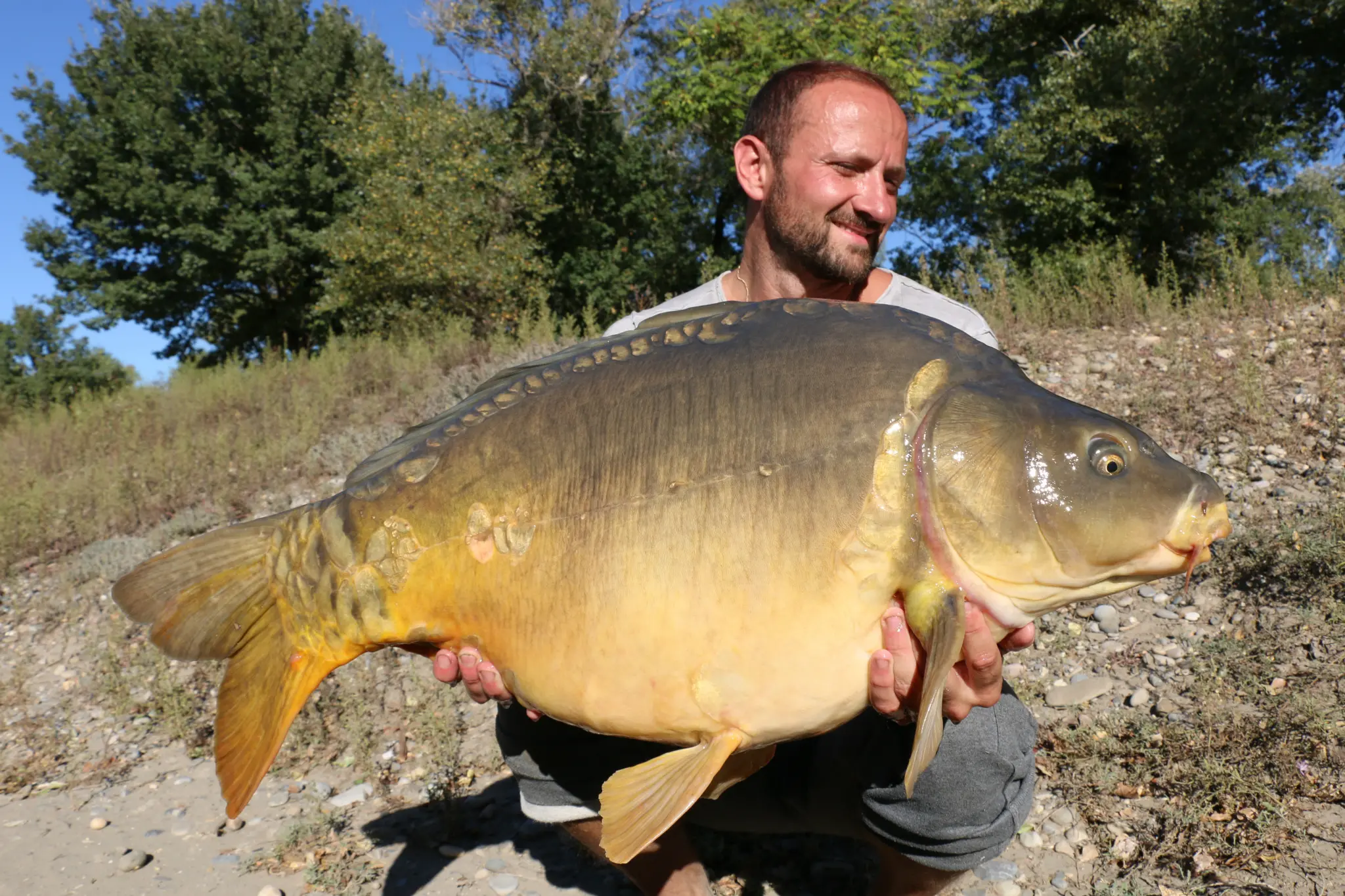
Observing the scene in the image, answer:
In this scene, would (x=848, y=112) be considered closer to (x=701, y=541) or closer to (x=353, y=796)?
(x=701, y=541)

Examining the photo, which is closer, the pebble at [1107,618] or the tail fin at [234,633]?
the tail fin at [234,633]

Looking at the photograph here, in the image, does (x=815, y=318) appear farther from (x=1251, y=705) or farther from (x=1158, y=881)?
(x=1251, y=705)

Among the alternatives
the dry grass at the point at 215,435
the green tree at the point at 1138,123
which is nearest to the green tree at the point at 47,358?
the dry grass at the point at 215,435

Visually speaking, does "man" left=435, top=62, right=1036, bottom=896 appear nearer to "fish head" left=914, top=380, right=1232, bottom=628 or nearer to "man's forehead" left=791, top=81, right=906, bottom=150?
"man's forehead" left=791, top=81, right=906, bottom=150

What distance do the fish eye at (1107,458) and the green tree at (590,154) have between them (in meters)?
16.1

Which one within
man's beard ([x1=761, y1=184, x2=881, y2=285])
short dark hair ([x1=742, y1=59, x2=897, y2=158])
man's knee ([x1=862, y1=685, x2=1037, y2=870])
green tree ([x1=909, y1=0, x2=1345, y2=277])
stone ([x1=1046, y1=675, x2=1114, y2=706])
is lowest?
stone ([x1=1046, y1=675, x2=1114, y2=706])

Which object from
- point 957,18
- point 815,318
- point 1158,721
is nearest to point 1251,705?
point 1158,721

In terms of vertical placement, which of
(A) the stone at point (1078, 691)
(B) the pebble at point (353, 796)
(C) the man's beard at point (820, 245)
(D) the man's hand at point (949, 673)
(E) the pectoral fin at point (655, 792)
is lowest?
(B) the pebble at point (353, 796)

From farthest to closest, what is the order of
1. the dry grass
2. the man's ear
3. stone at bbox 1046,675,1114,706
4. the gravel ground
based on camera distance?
1. the dry grass
2. stone at bbox 1046,675,1114,706
3. the man's ear
4. the gravel ground

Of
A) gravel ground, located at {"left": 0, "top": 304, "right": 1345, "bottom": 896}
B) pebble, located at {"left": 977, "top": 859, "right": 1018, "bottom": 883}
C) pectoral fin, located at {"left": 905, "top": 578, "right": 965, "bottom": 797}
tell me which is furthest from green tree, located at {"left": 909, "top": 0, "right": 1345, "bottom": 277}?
pectoral fin, located at {"left": 905, "top": 578, "right": 965, "bottom": 797}

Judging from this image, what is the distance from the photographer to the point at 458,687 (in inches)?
156

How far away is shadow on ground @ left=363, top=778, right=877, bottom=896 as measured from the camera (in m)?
2.54

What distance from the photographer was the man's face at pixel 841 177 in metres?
2.60

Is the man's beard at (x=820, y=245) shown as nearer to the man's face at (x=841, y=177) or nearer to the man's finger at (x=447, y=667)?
the man's face at (x=841, y=177)
